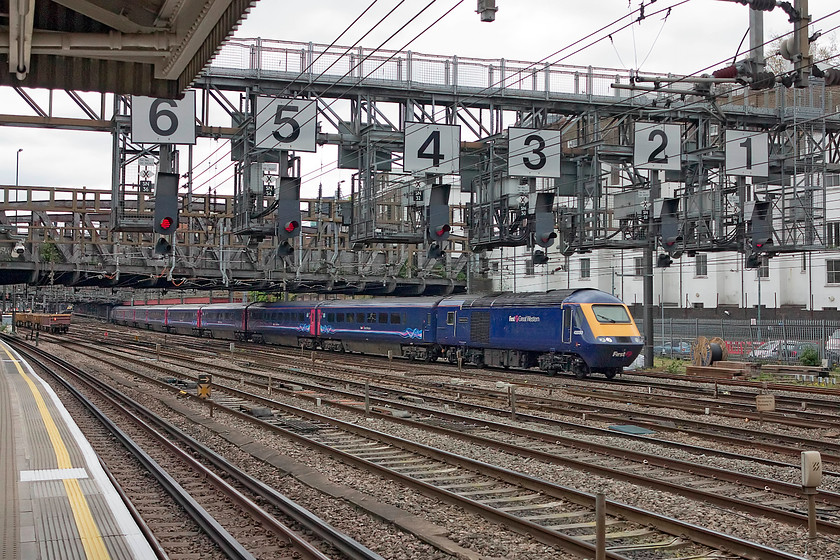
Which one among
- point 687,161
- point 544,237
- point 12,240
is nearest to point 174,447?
point 544,237

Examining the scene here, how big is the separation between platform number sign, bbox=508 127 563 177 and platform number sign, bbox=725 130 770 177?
643 cm

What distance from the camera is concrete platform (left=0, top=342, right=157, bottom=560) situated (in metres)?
7.46

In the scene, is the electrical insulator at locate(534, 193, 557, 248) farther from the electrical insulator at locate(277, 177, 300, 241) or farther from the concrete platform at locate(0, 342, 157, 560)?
the concrete platform at locate(0, 342, 157, 560)

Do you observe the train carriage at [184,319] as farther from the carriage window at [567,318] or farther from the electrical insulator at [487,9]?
the electrical insulator at [487,9]

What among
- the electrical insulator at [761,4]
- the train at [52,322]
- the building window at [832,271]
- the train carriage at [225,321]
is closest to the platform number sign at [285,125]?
the electrical insulator at [761,4]

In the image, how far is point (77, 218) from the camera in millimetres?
42438

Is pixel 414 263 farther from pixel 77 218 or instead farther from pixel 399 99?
pixel 399 99

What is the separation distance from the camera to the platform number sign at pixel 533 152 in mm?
24750

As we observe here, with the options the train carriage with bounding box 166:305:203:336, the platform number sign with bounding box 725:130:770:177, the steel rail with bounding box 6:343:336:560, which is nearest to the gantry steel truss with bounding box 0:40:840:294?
the platform number sign with bounding box 725:130:770:177

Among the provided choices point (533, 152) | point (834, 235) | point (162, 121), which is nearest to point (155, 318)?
point (834, 235)

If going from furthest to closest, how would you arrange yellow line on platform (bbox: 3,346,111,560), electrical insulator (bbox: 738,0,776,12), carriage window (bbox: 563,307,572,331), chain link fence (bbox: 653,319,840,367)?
chain link fence (bbox: 653,319,840,367) → carriage window (bbox: 563,307,572,331) → electrical insulator (bbox: 738,0,776,12) → yellow line on platform (bbox: 3,346,111,560)

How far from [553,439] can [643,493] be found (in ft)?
12.7

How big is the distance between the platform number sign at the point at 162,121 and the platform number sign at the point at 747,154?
1666cm

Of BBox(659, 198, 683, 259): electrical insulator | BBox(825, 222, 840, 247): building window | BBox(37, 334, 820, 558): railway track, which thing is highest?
BBox(825, 222, 840, 247): building window
